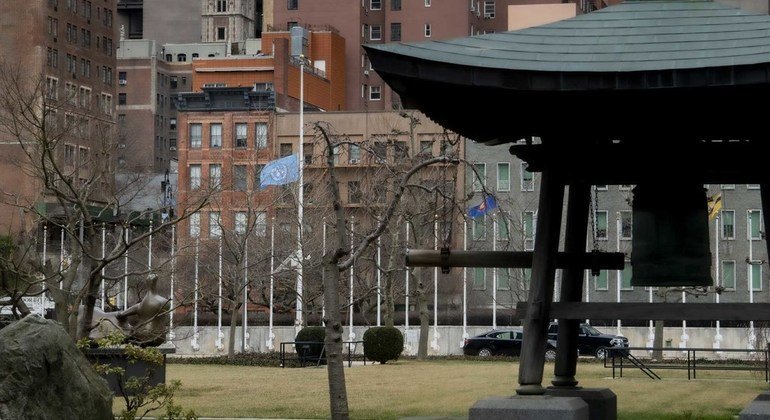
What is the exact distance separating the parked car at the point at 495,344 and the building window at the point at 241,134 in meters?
28.7

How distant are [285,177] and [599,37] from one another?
134 feet

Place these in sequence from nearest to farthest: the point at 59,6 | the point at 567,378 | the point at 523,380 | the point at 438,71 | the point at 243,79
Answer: the point at 438,71
the point at 523,380
the point at 567,378
the point at 243,79
the point at 59,6

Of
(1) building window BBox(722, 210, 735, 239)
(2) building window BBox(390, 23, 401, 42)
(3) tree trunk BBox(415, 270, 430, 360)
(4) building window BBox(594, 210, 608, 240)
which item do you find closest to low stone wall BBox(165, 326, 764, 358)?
(4) building window BBox(594, 210, 608, 240)

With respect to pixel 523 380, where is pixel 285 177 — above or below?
above

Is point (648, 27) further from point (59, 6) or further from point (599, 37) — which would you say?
point (59, 6)

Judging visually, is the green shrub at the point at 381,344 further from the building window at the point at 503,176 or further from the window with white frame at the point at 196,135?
the window with white frame at the point at 196,135

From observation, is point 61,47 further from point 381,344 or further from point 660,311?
point 660,311

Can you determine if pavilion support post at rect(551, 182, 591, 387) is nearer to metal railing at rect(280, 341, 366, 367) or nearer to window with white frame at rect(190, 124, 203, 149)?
metal railing at rect(280, 341, 366, 367)

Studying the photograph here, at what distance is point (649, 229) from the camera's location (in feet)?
57.8

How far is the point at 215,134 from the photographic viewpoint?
97312 millimetres

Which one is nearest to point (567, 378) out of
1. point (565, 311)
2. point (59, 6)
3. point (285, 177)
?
point (565, 311)

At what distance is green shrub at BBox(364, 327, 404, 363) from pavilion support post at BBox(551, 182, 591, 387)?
3337cm

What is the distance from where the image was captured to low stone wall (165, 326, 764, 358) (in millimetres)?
69938

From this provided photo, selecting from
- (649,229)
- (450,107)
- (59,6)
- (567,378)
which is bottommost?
(567,378)
